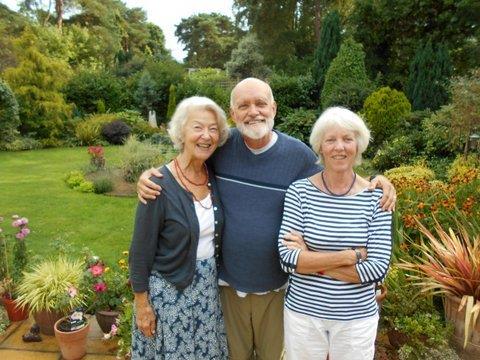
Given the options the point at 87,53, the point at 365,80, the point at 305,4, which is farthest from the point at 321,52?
the point at 87,53

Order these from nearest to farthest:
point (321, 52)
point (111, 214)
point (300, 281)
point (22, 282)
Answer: point (300, 281) < point (22, 282) < point (111, 214) < point (321, 52)

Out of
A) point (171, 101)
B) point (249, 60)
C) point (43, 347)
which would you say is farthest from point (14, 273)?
point (249, 60)

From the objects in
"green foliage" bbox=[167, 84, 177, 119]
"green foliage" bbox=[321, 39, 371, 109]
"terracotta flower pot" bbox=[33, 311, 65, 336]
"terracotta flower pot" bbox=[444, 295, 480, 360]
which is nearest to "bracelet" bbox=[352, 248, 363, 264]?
"terracotta flower pot" bbox=[444, 295, 480, 360]

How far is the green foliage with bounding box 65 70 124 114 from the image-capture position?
19.0m

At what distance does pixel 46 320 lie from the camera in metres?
3.21

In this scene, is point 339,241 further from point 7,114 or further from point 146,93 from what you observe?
point 146,93

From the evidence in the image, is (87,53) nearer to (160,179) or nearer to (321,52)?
(321,52)

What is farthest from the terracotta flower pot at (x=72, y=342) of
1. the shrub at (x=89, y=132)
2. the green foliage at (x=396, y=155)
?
the shrub at (x=89, y=132)

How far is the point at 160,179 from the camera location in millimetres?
2049

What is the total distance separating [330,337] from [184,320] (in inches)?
28.3

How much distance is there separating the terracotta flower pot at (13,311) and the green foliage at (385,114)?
952 centimetres

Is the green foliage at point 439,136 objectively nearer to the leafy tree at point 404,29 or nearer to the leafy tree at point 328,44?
the leafy tree at point 404,29

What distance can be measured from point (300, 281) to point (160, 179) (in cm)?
83

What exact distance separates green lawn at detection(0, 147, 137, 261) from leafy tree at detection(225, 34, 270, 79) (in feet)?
51.1
